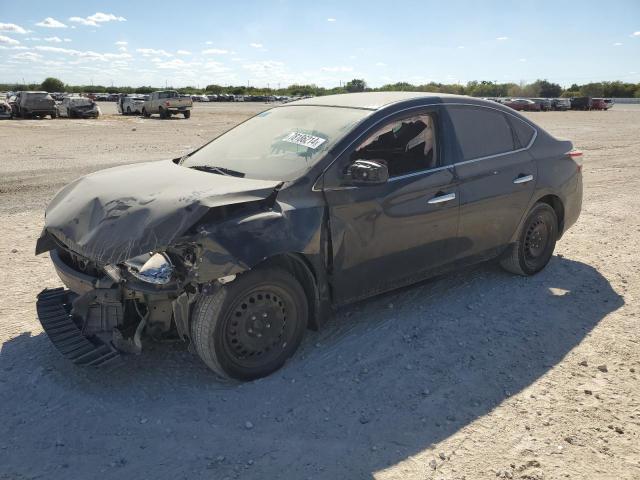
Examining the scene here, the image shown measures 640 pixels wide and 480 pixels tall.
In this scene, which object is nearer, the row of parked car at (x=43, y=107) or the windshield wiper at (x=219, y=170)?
the windshield wiper at (x=219, y=170)

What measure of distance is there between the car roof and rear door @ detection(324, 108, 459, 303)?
0.16m

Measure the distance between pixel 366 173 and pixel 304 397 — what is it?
1489 mm

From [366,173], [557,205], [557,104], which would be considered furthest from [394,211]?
[557,104]

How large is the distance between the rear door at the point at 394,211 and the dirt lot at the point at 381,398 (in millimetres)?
518

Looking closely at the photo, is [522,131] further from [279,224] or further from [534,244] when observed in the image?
[279,224]

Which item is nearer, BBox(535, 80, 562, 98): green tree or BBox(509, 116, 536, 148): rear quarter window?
BBox(509, 116, 536, 148): rear quarter window

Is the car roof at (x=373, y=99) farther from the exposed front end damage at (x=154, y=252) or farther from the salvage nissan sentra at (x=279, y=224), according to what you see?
the exposed front end damage at (x=154, y=252)

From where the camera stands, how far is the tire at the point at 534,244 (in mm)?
5160

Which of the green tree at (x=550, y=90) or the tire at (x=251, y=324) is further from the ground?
the green tree at (x=550, y=90)

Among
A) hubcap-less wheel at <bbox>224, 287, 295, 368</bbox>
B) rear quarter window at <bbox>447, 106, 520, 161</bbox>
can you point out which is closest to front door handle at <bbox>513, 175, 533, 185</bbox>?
rear quarter window at <bbox>447, 106, 520, 161</bbox>

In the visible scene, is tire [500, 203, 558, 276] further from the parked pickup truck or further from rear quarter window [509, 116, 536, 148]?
the parked pickup truck

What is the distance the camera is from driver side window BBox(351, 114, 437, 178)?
13.2 ft

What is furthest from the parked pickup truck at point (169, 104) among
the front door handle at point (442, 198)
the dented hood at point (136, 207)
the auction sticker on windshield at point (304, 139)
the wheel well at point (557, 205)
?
the front door handle at point (442, 198)

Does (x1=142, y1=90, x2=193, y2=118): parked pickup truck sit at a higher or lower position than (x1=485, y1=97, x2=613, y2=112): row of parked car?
lower
